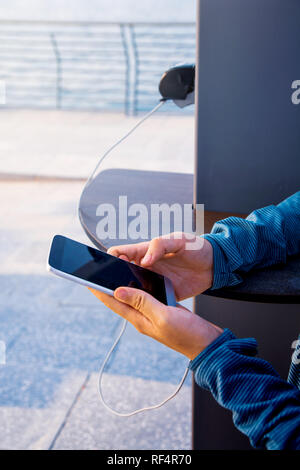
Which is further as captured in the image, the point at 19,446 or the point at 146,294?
the point at 19,446

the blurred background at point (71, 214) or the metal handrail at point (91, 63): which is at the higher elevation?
the metal handrail at point (91, 63)

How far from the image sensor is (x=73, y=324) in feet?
6.30

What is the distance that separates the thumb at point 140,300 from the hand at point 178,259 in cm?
8

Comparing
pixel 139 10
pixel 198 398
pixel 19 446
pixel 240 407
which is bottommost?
pixel 19 446

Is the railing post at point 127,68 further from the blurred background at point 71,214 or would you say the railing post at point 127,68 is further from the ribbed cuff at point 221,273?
the ribbed cuff at point 221,273

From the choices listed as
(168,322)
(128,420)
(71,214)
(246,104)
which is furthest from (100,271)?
(71,214)

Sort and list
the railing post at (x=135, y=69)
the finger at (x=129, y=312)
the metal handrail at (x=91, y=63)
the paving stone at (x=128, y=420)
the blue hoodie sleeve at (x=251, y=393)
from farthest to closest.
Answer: the metal handrail at (x=91, y=63) < the railing post at (x=135, y=69) < the paving stone at (x=128, y=420) < the finger at (x=129, y=312) < the blue hoodie sleeve at (x=251, y=393)

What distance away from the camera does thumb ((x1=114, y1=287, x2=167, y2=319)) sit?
61cm

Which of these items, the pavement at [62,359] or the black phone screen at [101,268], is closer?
the black phone screen at [101,268]

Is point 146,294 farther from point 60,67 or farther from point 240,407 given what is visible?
point 60,67

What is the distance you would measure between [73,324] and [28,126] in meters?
3.31

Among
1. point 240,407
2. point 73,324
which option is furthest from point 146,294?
point 73,324

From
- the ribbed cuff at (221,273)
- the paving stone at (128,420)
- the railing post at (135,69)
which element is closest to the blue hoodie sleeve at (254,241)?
the ribbed cuff at (221,273)

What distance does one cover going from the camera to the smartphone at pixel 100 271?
2.09ft
